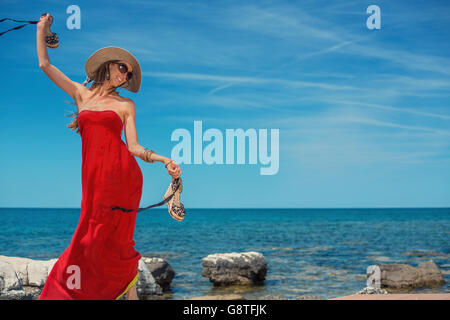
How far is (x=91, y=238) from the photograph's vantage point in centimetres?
406

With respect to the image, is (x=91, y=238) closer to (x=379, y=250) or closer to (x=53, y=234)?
(x=379, y=250)

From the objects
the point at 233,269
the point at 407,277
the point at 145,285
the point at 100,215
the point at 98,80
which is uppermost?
the point at 98,80

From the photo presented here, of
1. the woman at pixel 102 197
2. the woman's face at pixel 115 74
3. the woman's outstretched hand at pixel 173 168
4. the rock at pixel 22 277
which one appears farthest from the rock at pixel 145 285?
the woman's outstretched hand at pixel 173 168

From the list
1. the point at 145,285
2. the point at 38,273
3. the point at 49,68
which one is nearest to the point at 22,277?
the point at 38,273

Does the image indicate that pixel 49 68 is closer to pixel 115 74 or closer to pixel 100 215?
pixel 115 74

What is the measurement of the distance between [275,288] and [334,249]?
→ 15775 mm

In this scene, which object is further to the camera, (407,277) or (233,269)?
(233,269)

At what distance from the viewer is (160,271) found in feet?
48.3

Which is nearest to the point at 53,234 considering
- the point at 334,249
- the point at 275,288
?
the point at 334,249

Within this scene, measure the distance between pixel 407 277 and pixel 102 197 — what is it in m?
13.9

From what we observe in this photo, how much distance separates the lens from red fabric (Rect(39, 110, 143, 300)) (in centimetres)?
405

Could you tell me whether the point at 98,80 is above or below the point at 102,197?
above

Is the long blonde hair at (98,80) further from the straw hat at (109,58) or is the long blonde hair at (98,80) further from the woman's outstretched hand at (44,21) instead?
the woman's outstretched hand at (44,21)

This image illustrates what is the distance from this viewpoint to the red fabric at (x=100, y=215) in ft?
13.3
